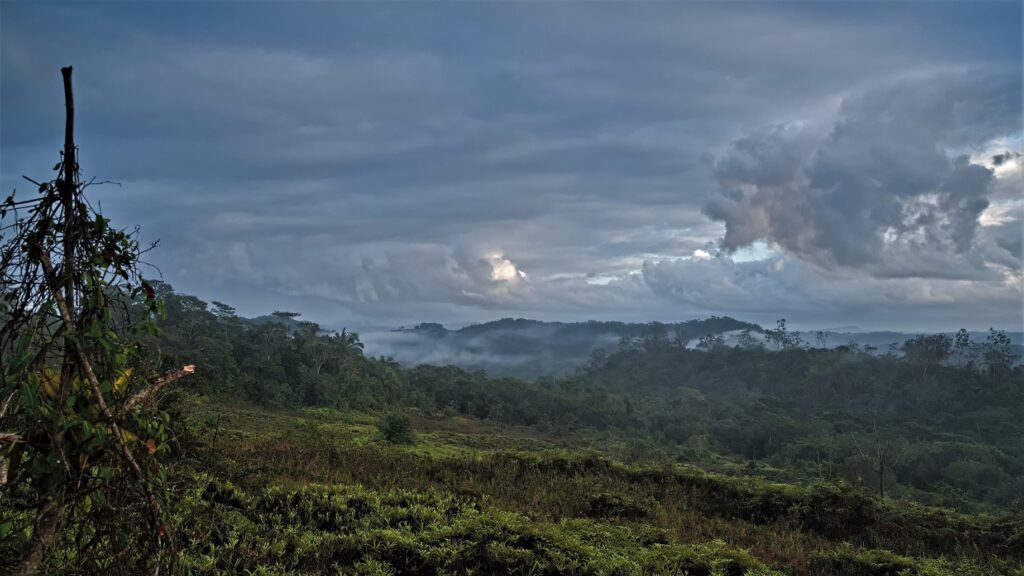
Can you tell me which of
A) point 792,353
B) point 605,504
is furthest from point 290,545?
point 792,353

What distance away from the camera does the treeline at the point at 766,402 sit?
3828cm

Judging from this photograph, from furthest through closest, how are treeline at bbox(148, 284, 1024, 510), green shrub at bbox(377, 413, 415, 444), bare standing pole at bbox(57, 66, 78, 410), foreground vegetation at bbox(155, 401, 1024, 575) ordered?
treeline at bbox(148, 284, 1024, 510)
green shrub at bbox(377, 413, 415, 444)
foreground vegetation at bbox(155, 401, 1024, 575)
bare standing pole at bbox(57, 66, 78, 410)

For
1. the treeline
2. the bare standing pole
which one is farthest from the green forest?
the treeline

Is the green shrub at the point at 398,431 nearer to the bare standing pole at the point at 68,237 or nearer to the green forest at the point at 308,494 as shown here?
the green forest at the point at 308,494

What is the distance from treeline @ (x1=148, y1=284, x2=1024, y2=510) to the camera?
38281 mm

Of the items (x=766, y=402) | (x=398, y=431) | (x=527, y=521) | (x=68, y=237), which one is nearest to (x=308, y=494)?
(x=527, y=521)

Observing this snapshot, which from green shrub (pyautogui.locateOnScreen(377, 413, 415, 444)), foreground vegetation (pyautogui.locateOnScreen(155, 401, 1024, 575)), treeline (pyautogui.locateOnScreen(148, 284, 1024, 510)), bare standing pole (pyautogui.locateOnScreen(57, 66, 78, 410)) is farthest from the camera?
treeline (pyautogui.locateOnScreen(148, 284, 1024, 510))

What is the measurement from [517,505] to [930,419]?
61.8 meters

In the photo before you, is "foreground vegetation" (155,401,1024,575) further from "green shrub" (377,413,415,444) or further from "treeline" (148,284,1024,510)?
"treeline" (148,284,1024,510)

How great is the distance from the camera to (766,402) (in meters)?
69.3

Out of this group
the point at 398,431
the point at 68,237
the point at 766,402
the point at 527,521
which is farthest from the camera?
the point at 766,402

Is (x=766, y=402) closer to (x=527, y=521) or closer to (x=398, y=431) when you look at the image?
(x=398, y=431)

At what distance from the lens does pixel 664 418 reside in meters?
59.2

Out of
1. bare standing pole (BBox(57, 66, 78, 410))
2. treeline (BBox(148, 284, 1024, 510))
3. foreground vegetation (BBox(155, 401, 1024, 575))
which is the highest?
bare standing pole (BBox(57, 66, 78, 410))
